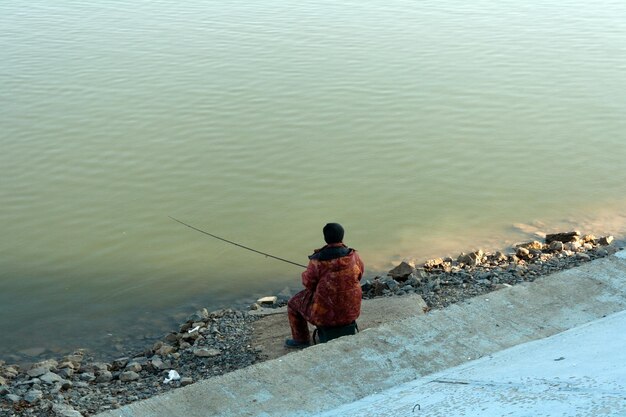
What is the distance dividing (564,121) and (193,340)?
314 inches

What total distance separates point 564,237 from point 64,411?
5.62 metres

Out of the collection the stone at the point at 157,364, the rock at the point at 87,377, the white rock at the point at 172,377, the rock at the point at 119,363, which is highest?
the white rock at the point at 172,377

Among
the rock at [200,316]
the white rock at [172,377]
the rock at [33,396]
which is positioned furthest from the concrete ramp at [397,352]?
the rock at [200,316]

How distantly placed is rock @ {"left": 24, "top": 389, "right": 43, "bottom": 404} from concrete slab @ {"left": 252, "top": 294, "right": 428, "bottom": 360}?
1541 mm

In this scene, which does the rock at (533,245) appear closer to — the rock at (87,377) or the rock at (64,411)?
the rock at (87,377)

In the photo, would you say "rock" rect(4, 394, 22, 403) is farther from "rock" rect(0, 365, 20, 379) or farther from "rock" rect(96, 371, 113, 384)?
"rock" rect(0, 365, 20, 379)

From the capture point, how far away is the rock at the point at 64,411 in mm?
5438

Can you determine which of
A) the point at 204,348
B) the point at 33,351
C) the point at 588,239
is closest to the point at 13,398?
the point at 204,348

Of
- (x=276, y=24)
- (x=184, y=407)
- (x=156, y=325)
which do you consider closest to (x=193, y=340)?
(x=156, y=325)

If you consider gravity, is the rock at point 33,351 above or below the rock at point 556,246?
below

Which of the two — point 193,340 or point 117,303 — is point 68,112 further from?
point 193,340

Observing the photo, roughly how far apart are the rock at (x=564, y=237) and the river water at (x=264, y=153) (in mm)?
455

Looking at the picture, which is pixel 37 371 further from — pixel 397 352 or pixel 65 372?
pixel 397 352

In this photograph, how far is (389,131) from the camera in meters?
12.8
